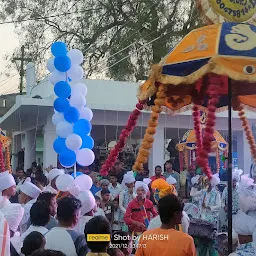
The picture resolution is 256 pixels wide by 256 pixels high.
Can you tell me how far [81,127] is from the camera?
6.76 metres

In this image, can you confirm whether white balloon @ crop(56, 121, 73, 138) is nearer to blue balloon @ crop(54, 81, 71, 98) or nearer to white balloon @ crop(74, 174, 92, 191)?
blue balloon @ crop(54, 81, 71, 98)

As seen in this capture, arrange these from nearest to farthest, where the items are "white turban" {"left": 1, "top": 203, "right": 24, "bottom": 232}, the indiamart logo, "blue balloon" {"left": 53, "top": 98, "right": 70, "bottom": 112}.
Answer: the indiamart logo
"white turban" {"left": 1, "top": 203, "right": 24, "bottom": 232}
"blue balloon" {"left": 53, "top": 98, "right": 70, "bottom": 112}

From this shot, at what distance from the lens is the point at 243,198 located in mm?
4441

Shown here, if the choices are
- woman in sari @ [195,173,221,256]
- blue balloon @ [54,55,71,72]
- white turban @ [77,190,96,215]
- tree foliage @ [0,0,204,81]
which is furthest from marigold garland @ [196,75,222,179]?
tree foliage @ [0,0,204,81]

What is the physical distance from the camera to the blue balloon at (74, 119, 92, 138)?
6719mm

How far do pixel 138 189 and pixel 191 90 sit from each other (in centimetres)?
237

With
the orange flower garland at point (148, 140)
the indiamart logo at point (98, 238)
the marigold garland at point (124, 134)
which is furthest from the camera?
the marigold garland at point (124, 134)

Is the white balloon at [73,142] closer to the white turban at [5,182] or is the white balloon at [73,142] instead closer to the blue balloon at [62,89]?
the blue balloon at [62,89]

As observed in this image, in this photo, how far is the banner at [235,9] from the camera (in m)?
5.53

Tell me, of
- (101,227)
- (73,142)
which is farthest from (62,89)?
(101,227)

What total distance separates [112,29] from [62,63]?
16.2 m

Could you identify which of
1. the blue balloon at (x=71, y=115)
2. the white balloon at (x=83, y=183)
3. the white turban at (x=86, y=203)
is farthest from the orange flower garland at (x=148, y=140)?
the blue balloon at (x=71, y=115)

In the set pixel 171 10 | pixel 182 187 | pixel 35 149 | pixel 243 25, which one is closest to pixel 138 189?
pixel 243 25

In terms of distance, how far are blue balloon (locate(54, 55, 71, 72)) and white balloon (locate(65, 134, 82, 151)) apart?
0.95 metres
